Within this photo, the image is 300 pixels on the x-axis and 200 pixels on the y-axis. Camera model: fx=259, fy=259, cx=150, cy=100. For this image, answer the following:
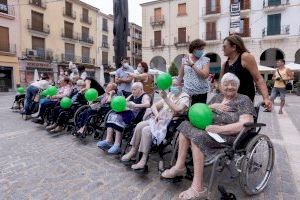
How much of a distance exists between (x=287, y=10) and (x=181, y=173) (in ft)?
77.3

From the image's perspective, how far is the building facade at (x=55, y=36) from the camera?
2581cm

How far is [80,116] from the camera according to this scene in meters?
4.74

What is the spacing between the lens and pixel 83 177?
3100mm

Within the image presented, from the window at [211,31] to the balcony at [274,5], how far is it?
461cm

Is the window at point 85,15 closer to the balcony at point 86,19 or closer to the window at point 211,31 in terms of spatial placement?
the balcony at point 86,19

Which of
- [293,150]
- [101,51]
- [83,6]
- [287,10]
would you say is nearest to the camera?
[293,150]

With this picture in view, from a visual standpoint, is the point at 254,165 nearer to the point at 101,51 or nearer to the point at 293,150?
the point at 293,150

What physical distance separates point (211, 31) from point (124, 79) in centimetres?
2131

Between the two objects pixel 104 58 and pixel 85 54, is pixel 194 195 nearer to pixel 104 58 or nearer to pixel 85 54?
pixel 85 54

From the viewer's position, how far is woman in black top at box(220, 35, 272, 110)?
9.32 ft

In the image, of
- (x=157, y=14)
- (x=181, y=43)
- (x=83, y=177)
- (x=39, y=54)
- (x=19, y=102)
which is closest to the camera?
(x=83, y=177)

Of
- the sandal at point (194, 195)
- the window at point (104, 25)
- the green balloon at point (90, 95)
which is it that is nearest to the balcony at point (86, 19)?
the window at point (104, 25)

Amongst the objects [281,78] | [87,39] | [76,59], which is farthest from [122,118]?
[87,39]

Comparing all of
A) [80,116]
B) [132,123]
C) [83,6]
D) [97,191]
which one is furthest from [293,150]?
[83,6]
